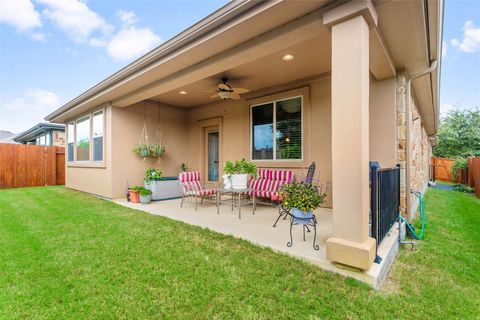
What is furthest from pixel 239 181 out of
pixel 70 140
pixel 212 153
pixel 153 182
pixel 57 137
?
pixel 57 137

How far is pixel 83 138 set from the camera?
25.7 ft

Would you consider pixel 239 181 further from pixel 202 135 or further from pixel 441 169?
pixel 441 169

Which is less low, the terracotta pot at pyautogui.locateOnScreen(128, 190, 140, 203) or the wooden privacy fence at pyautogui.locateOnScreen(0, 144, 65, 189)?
the wooden privacy fence at pyautogui.locateOnScreen(0, 144, 65, 189)

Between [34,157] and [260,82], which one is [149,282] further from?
[34,157]

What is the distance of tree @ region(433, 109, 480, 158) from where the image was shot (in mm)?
17141

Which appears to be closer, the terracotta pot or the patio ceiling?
the patio ceiling

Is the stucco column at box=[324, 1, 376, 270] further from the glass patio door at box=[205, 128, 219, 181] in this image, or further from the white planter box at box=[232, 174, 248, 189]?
the glass patio door at box=[205, 128, 219, 181]

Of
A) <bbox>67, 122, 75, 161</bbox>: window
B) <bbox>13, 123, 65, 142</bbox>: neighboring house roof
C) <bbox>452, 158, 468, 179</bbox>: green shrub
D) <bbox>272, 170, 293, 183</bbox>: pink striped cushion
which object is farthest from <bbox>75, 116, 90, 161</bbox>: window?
<bbox>452, 158, 468, 179</bbox>: green shrub

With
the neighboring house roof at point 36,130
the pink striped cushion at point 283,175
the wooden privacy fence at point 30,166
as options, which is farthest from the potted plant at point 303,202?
the neighboring house roof at point 36,130

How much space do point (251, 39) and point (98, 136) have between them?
5.81 meters

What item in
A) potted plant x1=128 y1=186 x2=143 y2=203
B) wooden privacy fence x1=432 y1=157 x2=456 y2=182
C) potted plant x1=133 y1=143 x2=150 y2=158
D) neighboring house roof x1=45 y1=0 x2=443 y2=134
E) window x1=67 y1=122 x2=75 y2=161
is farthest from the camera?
wooden privacy fence x1=432 y1=157 x2=456 y2=182

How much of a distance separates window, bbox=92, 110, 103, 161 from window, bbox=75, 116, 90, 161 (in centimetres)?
54

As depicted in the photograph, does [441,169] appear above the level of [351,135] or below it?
below

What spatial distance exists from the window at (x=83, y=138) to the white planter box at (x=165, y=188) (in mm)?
2866
